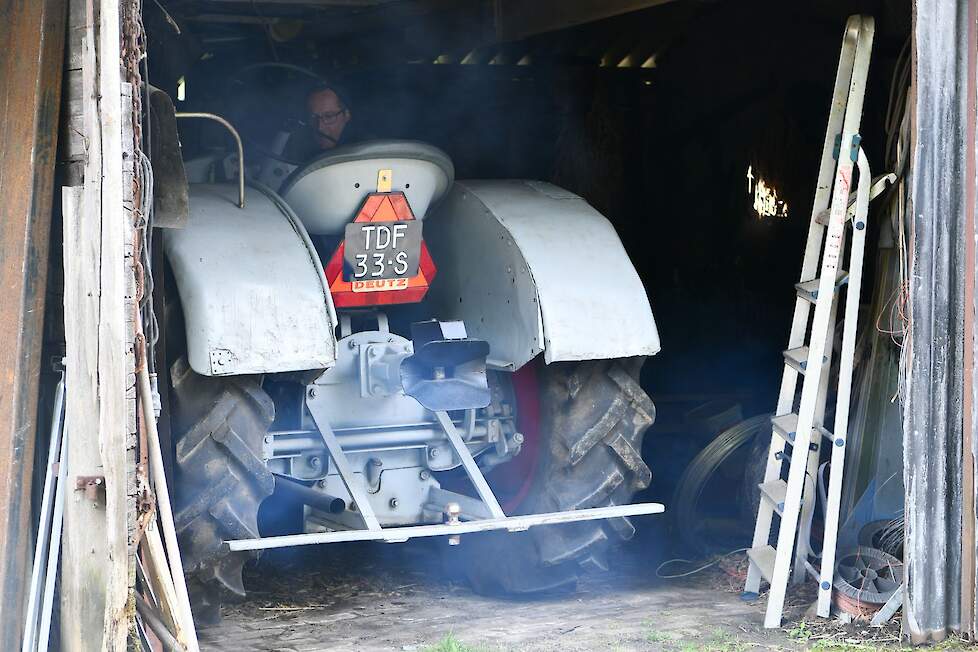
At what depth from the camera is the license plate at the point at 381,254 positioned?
4.99 m

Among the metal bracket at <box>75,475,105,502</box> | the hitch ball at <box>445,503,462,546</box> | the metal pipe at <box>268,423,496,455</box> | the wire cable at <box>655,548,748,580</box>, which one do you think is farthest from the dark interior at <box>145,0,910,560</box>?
the metal bracket at <box>75,475,105,502</box>

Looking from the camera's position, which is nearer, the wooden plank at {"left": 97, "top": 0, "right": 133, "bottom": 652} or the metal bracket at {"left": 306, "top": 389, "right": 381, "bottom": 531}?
the wooden plank at {"left": 97, "top": 0, "right": 133, "bottom": 652}

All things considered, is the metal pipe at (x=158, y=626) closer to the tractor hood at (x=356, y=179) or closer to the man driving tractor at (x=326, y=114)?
the tractor hood at (x=356, y=179)

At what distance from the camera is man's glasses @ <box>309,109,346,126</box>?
5703mm

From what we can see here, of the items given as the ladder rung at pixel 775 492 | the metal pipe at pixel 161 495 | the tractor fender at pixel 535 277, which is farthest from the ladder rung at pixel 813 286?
the metal pipe at pixel 161 495

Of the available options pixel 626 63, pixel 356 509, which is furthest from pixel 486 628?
pixel 626 63

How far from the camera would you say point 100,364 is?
379 cm

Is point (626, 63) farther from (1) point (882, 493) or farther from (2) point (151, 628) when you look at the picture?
(2) point (151, 628)

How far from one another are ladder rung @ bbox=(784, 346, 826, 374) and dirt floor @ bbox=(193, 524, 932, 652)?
0.85m

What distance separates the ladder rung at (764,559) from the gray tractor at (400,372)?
0.47 metres

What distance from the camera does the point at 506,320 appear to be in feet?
17.0

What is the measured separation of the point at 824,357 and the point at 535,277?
42.2 inches

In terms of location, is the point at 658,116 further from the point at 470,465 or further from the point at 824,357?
the point at 470,465

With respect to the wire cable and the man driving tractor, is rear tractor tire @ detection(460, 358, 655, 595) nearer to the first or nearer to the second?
the wire cable
